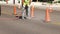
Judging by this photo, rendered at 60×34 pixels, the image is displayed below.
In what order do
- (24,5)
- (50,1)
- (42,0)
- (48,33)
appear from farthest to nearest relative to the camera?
1. (42,0)
2. (50,1)
3. (24,5)
4. (48,33)

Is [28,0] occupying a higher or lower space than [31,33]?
higher

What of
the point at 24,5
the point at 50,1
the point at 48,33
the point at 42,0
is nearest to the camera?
the point at 48,33

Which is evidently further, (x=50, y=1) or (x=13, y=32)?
(x=50, y=1)

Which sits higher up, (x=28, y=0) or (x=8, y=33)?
(x=28, y=0)

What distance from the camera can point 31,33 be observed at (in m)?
12.2

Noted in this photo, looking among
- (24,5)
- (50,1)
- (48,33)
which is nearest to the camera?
(48,33)

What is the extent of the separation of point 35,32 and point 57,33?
1114 mm

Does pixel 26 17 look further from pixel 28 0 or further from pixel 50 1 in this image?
pixel 50 1

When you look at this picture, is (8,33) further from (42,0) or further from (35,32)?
(42,0)

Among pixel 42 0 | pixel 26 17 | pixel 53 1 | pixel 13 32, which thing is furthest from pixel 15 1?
pixel 13 32

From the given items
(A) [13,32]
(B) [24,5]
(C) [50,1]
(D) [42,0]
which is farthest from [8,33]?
(D) [42,0]

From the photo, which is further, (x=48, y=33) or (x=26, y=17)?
(x=26, y=17)

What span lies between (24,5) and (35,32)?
7724 millimetres

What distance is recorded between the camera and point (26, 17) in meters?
20.5
